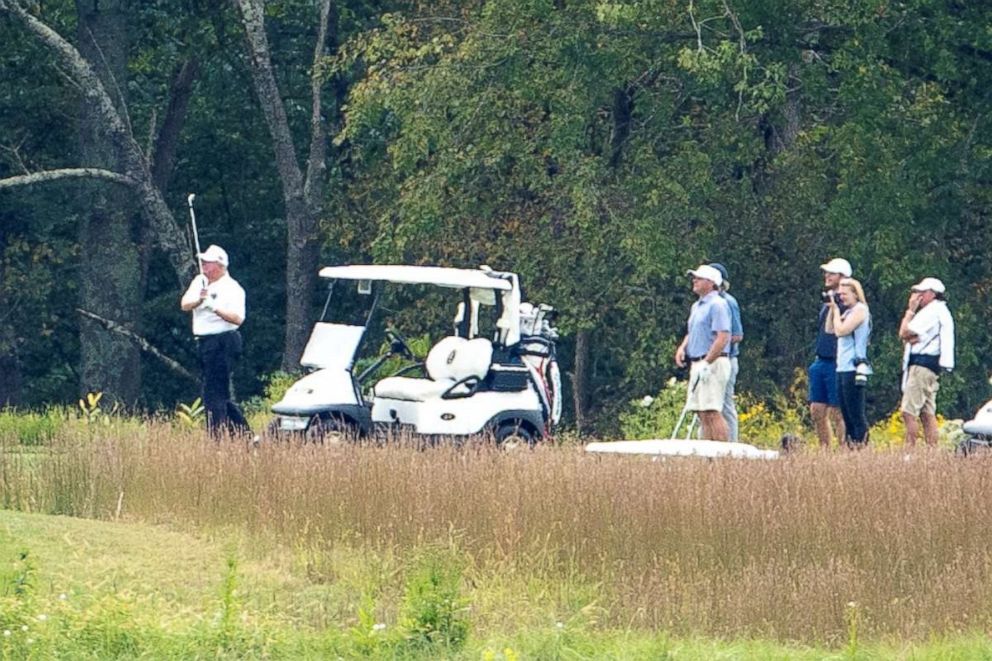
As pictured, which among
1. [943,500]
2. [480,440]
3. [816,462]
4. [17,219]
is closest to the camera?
[943,500]

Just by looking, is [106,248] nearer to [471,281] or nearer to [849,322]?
[471,281]

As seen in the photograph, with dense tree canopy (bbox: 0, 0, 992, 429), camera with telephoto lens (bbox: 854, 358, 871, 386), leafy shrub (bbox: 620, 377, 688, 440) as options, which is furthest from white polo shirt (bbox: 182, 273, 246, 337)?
dense tree canopy (bbox: 0, 0, 992, 429)

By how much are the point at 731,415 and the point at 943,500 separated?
5686mm

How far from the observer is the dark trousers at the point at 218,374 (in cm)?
1819

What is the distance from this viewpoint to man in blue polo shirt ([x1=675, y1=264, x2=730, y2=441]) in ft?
59.7

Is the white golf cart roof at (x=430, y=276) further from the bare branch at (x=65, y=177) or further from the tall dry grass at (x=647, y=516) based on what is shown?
the bare branch at (x=65, y=177)

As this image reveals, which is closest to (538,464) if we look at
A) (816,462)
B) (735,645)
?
(816,462)

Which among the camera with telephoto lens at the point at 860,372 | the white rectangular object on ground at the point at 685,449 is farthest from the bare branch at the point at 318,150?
the white rectangular object on ground at the point at 685,449

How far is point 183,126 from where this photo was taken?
39.9 metres

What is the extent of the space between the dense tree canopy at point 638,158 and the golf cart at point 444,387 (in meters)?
6.93

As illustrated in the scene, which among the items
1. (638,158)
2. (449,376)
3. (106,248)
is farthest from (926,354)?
(106,248)

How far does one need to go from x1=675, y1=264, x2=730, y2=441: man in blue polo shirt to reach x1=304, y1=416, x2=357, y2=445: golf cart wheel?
2825mm

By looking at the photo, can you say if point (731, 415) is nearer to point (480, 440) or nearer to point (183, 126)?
point (480, 440)

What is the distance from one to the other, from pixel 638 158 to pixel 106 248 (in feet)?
37.2
